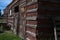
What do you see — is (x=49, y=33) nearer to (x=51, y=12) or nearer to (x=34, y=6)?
(x=51, y=12)

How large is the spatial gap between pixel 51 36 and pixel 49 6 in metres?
1.16

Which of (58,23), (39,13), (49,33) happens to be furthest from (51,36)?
(39,13)

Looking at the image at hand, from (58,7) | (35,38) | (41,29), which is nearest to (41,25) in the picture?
(41,29)

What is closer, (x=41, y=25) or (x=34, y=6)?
(x=41, y=25)

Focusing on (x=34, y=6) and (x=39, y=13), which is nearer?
(x=39, y=13)

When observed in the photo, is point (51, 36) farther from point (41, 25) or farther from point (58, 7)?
point (58, 7)

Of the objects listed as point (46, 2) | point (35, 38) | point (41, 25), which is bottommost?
point (35, 38)

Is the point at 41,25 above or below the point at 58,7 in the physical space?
below

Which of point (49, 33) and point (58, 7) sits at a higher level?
point (58, 7)

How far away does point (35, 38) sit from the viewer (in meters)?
6.55

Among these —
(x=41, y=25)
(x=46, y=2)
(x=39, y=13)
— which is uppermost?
(x=46, y=2)

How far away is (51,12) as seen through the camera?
→ 667 centimetres

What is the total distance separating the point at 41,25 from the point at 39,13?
0.46m

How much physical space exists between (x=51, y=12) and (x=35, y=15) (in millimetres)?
628
